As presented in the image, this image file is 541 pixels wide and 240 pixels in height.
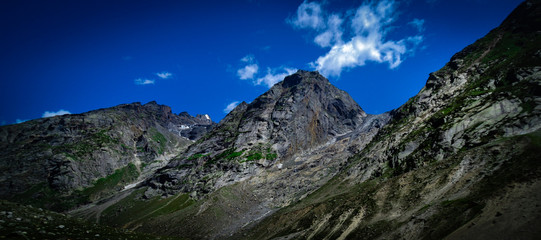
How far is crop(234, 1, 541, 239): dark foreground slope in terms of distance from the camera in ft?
114

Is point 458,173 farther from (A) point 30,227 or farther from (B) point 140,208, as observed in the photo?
(B) point 140,208

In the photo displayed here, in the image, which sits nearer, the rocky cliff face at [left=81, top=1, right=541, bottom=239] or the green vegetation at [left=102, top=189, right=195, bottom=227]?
the rocky cliff face at [left=81, top=1, right=541, bottom=239]

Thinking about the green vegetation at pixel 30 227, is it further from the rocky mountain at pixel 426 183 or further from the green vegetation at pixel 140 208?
the green vegetation at pixel 140 208

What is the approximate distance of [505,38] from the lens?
15500cm

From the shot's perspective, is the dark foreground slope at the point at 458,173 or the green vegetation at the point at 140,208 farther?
the green vegetation at the point at 140,208

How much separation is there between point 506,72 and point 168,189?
8836 inches

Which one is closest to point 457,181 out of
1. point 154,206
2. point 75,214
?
point 154,206

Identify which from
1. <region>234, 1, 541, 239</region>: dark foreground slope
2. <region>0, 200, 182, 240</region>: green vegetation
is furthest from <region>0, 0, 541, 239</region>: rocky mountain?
<region>0, 200, 182, 240</region>: green vegetation

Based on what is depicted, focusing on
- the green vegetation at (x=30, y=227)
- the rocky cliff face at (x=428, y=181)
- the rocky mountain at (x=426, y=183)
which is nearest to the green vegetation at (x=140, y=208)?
the rocky mountain at (x=426, y=183)

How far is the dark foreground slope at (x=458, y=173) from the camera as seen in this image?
1372 inches

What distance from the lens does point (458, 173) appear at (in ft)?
177

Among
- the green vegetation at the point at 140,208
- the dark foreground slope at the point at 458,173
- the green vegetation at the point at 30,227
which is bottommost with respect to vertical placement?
the dark foreground slope at the point at 458,173

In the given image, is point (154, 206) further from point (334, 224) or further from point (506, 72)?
point (506, 72)

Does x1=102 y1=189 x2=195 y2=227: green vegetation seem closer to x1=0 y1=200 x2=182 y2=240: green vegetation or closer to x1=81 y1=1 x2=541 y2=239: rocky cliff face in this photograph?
x1=81 y1=1 x2=541 y2=239: rocky cliff face
